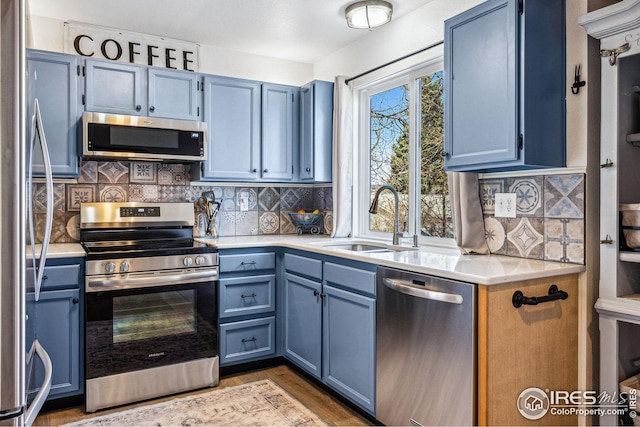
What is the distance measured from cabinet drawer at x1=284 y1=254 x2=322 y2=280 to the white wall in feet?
5.54

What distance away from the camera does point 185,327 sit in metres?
2.88

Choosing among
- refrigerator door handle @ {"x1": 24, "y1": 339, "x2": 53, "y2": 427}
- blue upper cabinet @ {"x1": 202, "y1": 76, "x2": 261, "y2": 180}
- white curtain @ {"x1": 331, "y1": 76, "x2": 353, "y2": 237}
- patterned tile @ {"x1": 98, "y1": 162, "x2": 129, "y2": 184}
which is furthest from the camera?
white curtain @ {"x1": 331, "y1": 76, "x2": 353, "y2": 237}

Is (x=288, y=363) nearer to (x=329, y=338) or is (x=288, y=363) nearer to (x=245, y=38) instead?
(x=329, y=338)

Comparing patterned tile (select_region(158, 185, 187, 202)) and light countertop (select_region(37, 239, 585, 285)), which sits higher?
patterned tile (select_region(158, 185, 187, 202))

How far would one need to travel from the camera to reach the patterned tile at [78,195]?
3.12 metres

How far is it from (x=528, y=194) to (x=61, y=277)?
2.58 m

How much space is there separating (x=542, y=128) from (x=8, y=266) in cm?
206

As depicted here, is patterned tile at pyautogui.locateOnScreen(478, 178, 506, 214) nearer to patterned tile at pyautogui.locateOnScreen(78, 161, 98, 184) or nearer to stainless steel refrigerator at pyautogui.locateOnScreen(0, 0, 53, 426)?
stainless steel refrigerator at pyautogui.locateOnScreen(0, 0, 53, 426)

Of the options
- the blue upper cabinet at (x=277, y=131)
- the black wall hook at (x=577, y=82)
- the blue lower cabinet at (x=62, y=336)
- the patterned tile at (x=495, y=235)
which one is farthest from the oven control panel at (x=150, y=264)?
the black wall hook at (x=577, y=82)

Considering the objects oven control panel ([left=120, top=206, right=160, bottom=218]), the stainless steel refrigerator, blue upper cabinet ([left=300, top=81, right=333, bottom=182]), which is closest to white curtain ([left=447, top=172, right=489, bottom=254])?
blue upper cabinet ([left=300, top=81, right=333, bottom=182])

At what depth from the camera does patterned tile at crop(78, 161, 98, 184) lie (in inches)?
124

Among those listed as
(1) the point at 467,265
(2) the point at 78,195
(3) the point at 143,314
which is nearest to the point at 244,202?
(2) the point at 78,195

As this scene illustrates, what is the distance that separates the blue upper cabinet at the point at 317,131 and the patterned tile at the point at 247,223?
56 cm

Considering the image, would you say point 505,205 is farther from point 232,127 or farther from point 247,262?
point 232,127
